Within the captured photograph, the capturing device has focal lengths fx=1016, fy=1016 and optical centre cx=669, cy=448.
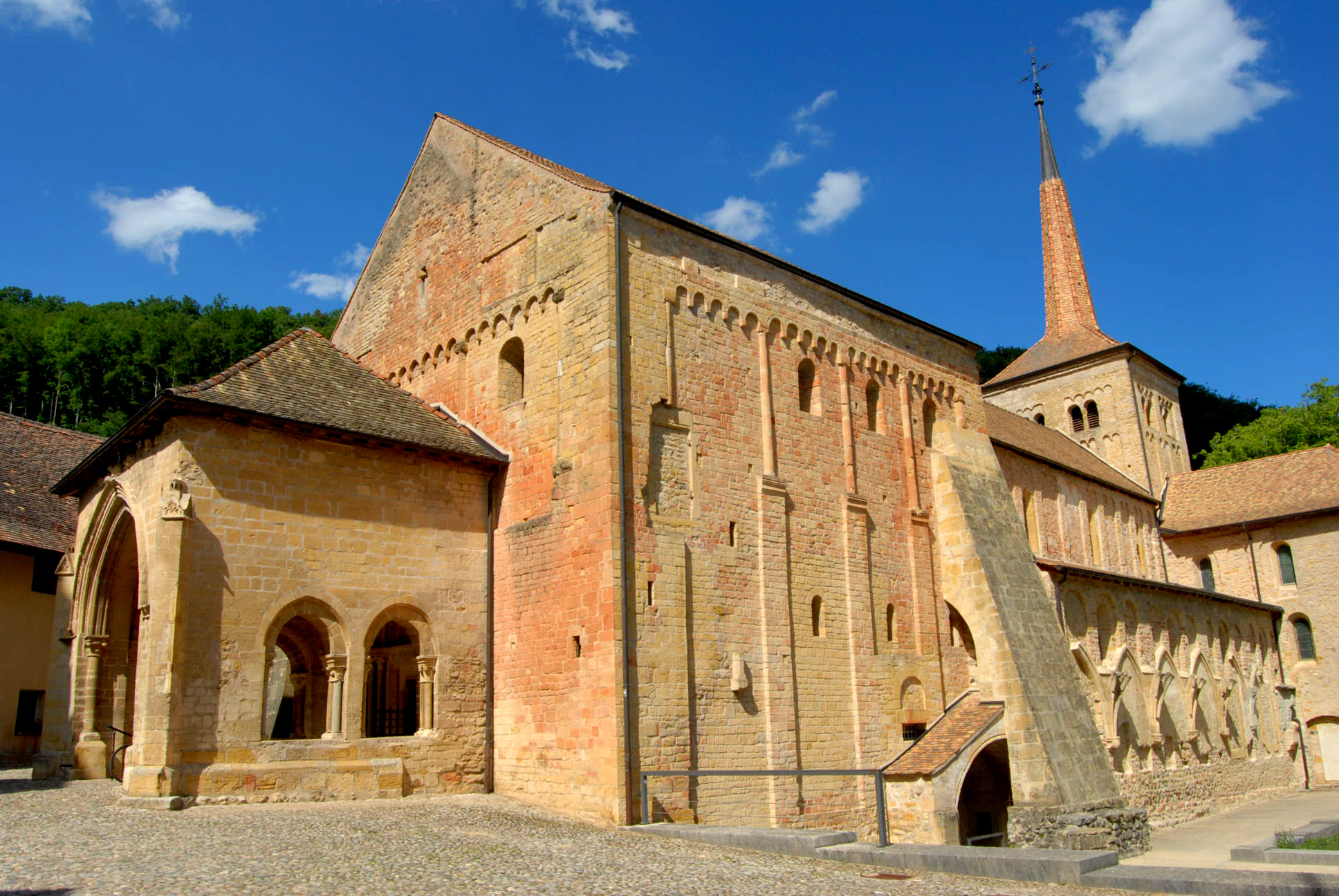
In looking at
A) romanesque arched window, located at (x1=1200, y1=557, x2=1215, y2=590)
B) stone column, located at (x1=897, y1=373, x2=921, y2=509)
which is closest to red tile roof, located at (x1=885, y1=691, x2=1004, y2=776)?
stone column, located at (x1=897, y1=373, x2=921, y2=509)

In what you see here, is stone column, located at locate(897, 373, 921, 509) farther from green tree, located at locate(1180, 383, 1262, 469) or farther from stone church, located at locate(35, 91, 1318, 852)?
green tree, located at locate(1180, 383, 1262, 469)

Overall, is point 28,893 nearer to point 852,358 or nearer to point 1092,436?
point 852,358

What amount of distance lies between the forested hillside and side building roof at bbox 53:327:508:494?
108 feet

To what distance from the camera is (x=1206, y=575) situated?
115 ft

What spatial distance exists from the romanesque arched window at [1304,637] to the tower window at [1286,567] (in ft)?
3.94

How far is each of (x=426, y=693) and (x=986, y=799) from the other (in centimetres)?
1162

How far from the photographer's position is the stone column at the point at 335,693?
578 inches

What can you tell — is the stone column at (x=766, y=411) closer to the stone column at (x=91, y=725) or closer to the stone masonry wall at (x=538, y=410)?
the stone masonry wall at (x=538, y=410)

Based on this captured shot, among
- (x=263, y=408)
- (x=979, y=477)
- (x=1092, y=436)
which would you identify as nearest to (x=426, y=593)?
(x=263, y=408)

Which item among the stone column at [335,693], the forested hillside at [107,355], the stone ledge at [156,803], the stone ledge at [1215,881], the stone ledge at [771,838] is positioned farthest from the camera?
the forested hillside at [107,355]

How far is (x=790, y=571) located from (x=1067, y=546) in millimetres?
14798

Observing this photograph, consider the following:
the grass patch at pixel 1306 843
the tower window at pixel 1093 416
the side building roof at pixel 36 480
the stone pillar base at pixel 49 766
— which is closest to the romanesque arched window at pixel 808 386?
the grass patch at pixel 1306 843

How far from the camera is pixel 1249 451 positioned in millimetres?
46469

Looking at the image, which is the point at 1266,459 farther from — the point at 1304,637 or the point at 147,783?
the point at 147,783
